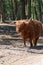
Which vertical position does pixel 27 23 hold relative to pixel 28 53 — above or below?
above

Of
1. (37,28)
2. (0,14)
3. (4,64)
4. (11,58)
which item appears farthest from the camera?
(0,14)

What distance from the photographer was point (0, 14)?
2672 cm

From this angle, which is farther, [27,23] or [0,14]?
[0,14]

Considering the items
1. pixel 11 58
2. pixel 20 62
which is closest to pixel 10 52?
pixel 11 58

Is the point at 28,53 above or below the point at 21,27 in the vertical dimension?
below

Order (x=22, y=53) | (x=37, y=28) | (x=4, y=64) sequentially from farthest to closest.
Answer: (x=37, y=28)
(x=22, y=53)
(x=4, y=64)

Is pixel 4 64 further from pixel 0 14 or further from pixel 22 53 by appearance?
pixel 0 14

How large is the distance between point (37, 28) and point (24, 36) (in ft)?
2.66

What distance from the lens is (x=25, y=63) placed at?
7.70 m

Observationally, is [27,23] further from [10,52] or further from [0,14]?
[0,14]

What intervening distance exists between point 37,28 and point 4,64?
4423 millimetres

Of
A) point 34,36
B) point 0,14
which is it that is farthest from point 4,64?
point 0,14

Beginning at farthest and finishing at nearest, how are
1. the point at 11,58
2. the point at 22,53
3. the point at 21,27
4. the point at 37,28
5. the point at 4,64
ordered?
the point at 37,28 → the point at 21,27 → the point at 22,53 → the point at 11,58 → the point at 4,64

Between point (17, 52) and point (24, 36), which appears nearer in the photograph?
point (17, 52)
